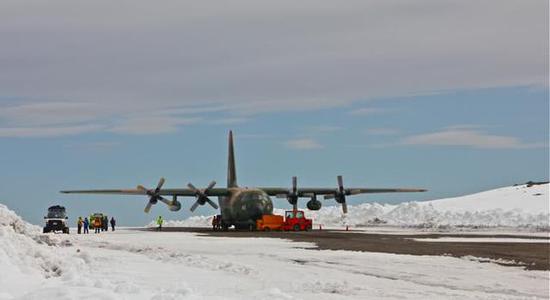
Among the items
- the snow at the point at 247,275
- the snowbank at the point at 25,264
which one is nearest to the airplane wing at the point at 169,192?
the snow at the point at 247,275

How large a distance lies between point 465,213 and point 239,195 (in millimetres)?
25277

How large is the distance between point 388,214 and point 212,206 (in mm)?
26579

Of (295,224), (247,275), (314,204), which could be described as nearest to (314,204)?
(314,204)

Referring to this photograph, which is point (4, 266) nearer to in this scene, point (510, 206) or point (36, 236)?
point (36, 236)

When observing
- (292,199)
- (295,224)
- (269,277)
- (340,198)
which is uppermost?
(340,198)

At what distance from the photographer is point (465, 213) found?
73.8 m

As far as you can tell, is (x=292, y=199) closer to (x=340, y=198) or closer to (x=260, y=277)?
(x=340, y=198)

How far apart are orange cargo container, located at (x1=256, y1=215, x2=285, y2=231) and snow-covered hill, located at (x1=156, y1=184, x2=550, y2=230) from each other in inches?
624

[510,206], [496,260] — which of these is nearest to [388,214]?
[510,206]

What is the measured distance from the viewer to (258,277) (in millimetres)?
18750

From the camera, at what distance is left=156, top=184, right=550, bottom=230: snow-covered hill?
67.4 m

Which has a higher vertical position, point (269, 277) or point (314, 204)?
point (314, 204)

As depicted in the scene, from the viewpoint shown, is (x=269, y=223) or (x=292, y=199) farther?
(x=292, y=199)

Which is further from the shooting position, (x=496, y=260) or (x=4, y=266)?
(x=496, y=260)
